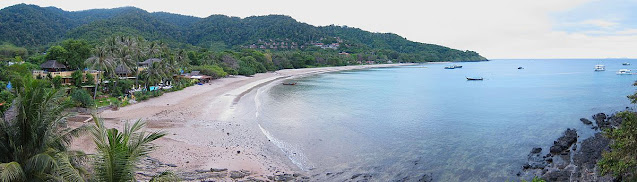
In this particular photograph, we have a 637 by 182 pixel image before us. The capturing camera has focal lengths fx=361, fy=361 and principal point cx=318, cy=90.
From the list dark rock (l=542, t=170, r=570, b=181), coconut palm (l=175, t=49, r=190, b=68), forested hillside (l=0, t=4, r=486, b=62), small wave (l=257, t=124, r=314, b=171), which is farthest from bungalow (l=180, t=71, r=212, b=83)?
dark rock (l=542, t=170, r=570, b=181)

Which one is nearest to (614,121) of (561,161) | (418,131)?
(561,161)

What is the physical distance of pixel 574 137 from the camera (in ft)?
73.3

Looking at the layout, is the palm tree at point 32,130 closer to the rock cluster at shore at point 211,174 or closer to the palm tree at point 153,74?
the rock cluster at shore at point 211,174

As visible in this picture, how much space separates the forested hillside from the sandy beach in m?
63.9

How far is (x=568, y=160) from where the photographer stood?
18172mm

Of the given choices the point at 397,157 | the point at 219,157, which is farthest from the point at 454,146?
the point at 219,157

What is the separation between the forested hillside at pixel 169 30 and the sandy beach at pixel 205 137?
63918mm

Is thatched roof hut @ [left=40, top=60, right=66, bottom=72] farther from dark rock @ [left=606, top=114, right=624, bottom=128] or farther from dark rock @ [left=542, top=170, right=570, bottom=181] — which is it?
dark rock @ [left=606, top=114, right=624, bottom=128]

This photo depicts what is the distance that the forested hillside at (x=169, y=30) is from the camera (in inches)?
3654

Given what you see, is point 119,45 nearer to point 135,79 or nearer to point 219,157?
point 135,79

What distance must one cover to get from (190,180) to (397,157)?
1023 centimetres

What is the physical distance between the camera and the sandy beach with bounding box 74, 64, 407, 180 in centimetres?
1623

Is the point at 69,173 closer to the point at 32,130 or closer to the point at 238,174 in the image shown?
the point at 32,130

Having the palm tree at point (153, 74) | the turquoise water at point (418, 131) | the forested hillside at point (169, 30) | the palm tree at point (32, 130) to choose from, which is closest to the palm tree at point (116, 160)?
the palm tree at point (32, 130)
